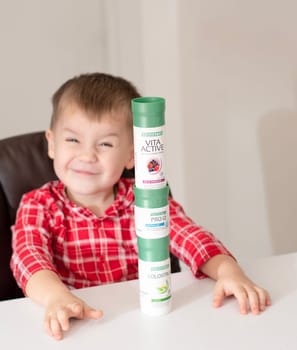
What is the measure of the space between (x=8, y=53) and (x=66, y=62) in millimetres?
227

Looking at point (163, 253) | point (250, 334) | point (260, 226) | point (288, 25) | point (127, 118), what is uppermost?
point (288, 25)

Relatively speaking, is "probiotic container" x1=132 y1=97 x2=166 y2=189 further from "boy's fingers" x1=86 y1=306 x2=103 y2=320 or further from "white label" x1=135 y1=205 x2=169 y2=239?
"boy's fingers" x1=86 y1=306 x2=103 y2=320

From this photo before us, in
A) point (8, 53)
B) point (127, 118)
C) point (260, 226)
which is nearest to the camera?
point (127, 118)

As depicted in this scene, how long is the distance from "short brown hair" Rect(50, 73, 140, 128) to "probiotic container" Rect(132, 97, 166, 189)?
1.20 ft

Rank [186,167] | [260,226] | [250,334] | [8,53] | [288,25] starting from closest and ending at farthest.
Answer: [250,334] < [288,25] < [260,226] < [186,167] < [8,53]

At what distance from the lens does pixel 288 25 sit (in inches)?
70.0

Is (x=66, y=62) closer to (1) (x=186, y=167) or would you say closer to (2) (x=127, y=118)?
(1) (x=186, y=167)

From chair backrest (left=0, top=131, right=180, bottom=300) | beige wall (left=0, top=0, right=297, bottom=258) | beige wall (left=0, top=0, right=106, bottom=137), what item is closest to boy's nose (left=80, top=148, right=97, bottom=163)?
chair backrest (left=0, top=131, right=180, bottom=300)

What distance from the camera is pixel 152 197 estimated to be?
1.08 m

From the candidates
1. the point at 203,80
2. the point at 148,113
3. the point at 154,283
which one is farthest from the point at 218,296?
the point at 203,80

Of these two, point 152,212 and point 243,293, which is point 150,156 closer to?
point 152,212

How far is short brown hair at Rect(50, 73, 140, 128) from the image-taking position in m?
1.43

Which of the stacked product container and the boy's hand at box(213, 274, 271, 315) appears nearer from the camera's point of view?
the stacked product container

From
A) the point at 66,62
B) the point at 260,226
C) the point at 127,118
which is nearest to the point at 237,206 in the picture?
the point at 260,226
